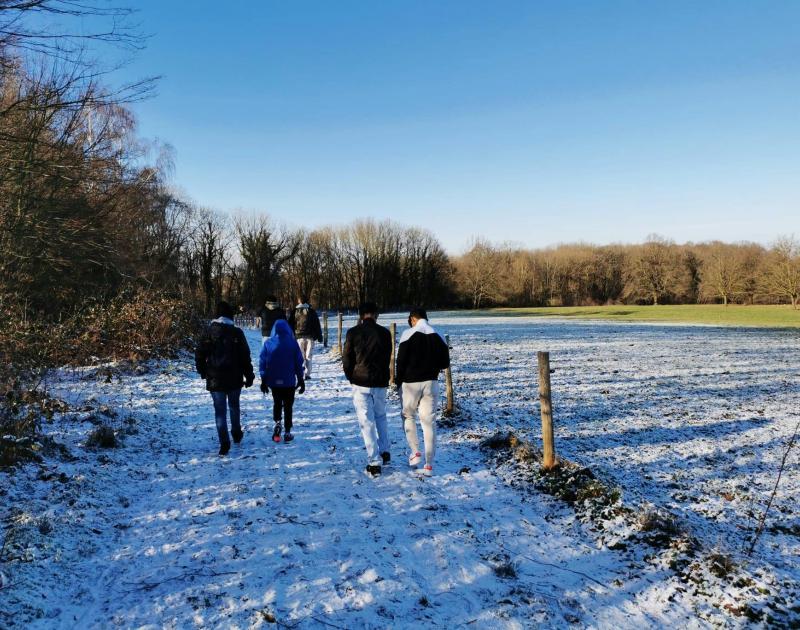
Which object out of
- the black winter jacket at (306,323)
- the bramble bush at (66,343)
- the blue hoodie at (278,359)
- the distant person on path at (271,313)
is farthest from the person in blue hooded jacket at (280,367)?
the black winter jacket at (306,323)

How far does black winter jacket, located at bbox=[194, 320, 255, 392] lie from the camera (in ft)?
21.6

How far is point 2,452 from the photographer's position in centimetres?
538

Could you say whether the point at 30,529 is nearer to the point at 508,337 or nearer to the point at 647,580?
the point at 647,580

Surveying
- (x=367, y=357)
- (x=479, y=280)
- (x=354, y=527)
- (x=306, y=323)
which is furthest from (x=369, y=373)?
(x=479, y=280)

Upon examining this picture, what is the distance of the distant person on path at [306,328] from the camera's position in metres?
12.4

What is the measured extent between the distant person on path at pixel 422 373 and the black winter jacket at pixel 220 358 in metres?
2.29

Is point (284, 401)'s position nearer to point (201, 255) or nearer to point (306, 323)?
point (306, 323)

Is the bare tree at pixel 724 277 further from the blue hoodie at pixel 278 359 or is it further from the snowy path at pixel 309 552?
the snowy path at pixel 309 552

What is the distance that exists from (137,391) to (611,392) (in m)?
11.1

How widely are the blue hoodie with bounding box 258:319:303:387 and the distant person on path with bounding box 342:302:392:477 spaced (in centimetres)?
151

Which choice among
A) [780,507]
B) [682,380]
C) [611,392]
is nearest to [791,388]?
[682,380]

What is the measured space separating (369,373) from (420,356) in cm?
68

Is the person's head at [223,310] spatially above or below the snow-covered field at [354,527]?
above

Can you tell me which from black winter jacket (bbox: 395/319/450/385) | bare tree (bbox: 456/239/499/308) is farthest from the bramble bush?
bare tree (bbox: 456/239/499/308)
